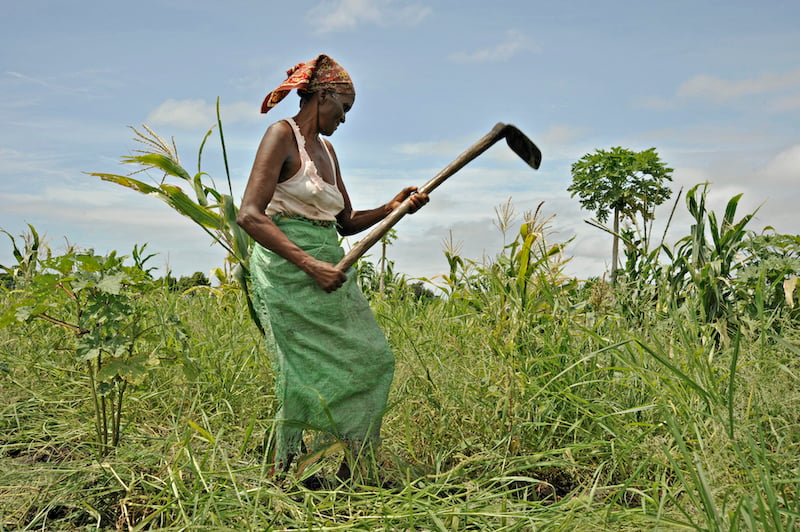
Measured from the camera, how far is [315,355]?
2.54 metres

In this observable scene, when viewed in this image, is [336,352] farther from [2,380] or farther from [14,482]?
[2,380]

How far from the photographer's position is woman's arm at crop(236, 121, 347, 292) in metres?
2.44

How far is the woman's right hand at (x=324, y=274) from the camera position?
246 cm

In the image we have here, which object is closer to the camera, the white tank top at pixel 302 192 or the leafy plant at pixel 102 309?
the white tank top at pixel 302 192

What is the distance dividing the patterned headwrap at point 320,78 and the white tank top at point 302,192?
0.46 ft

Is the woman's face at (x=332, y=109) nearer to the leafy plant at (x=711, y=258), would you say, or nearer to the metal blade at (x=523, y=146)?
the metal blade at (x=523, y=146)

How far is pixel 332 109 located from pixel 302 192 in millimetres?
361

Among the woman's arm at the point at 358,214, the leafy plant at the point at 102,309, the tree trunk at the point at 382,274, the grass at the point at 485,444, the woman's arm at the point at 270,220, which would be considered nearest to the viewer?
the grass at the point at 485,444

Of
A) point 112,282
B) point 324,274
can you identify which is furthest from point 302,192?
point 112,282

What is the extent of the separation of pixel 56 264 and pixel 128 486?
94 cm

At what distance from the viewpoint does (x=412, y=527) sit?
1979mm

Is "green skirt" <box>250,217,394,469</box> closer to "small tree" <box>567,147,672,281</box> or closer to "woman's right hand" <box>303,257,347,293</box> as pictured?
"woman's right hand" <box>303,257,347,293</box>

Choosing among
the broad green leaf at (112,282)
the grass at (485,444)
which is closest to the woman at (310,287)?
the grass at (485,444)

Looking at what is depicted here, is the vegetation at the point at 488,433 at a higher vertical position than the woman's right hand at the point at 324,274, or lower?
lower
